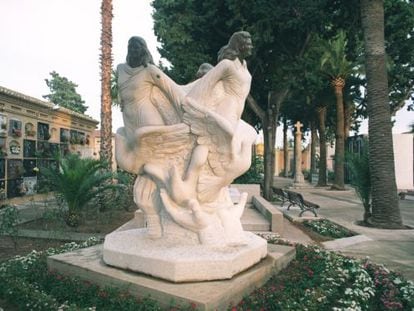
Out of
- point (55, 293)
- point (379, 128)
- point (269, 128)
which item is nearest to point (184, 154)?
point (55, 293)

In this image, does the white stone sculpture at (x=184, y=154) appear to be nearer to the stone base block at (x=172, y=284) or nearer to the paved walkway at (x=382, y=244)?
the stone base block at (x=172, y=284)

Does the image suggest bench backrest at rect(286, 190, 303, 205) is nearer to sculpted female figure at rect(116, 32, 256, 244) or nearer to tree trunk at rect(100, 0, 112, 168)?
tree trunk at rect(100, 0, 112, 168)

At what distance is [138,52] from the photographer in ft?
15.1

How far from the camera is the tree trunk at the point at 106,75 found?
44.1 ft

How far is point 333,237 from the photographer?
933 cm

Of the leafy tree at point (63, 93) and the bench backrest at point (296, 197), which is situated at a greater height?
the leafy tree at point (63, 93)

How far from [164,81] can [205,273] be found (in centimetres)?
244

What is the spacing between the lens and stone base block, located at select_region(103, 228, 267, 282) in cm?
410

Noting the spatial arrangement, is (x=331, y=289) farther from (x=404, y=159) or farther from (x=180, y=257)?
(x=404, y=159)

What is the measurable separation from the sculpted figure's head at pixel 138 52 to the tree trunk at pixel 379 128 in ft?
27.3

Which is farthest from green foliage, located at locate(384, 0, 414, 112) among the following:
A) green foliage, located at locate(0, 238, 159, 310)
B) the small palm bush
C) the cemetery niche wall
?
green foliage, located at locate(0, 238, 159, 310)

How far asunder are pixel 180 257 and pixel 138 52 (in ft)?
8.56

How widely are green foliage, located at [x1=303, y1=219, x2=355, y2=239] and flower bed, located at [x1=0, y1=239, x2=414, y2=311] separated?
4.01 m

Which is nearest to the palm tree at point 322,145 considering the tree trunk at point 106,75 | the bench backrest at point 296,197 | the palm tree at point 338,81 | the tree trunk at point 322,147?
the tree trunk at point 322,147
